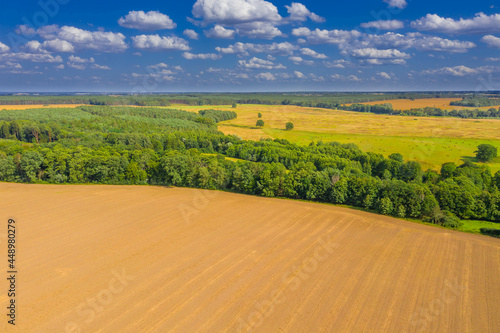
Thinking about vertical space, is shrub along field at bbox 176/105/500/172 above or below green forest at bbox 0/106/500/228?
above

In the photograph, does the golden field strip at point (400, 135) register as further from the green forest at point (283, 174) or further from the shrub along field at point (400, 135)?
the green forest at point (283, 174)

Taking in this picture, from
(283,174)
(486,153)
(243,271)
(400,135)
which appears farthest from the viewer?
(400,135)

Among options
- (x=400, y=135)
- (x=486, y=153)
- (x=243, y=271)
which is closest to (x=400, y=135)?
(x=400, y=135)

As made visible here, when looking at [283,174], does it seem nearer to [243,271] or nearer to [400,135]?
[243,271]

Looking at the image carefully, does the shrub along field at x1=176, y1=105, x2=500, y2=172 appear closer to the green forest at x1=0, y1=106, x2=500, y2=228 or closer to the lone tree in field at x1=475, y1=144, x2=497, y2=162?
the lone tree in field at x1=475, y1=144, x2=497, y2=162

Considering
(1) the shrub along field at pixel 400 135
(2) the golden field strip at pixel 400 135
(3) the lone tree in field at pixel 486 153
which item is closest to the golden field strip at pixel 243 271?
(1) the shrub along field at pixel 400 135

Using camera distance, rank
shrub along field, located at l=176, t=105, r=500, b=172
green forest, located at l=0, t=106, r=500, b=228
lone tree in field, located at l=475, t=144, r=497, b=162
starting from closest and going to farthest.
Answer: green forest, located at l=0, t=106, r=500, b=228 < lone tree in field, located at l=475, t=144, r=497, b=162 < shrub along field, located at l=176, t=105, r=500, b=172

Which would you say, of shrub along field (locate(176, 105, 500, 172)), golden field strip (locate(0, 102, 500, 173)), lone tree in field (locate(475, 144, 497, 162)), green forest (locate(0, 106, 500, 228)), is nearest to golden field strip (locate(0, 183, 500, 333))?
green forest (locate(0, 106, 500, 228))

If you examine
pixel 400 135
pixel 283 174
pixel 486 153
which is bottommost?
pixel 283 174
